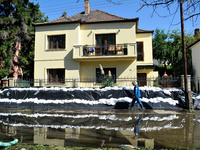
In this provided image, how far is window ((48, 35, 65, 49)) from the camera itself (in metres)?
16.8

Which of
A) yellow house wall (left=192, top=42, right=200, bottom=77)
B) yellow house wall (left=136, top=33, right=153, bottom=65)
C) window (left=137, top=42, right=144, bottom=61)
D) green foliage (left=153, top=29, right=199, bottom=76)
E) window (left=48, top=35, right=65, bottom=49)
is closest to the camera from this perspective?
window (left=48, top=35, right=65, bottom=49)

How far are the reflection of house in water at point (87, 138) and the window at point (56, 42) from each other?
12.3 meters

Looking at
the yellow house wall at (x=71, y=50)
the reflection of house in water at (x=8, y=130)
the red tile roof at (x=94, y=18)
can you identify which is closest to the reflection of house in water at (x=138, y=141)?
the reflection of house in water at (x=8, y=130)

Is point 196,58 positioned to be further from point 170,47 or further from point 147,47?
A: point 170,47

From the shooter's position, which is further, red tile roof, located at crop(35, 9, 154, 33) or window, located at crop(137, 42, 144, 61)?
window, located at crop(137, 42, 144, 61)

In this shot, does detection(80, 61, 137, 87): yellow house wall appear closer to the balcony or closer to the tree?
the balcony

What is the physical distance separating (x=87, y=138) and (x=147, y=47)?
15778mm

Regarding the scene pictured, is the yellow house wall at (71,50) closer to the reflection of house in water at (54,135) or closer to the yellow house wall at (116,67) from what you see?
the yellow house wall at (116,67)

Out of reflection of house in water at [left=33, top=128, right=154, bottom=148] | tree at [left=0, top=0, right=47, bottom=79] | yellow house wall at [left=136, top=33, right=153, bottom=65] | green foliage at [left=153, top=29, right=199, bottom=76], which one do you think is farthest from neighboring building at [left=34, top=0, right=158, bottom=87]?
green foliage at [left=153, top=29, right=199, bottom=76]

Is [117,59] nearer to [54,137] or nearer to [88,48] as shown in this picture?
[88,48]

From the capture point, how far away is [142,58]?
1853 centimetres

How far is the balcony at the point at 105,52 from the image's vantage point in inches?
582

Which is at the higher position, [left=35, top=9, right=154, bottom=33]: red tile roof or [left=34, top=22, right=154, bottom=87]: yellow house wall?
[left=35, top=9, right=154, bottom=33]: red tile roof

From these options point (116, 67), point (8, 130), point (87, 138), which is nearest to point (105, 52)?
point (116, 67)
